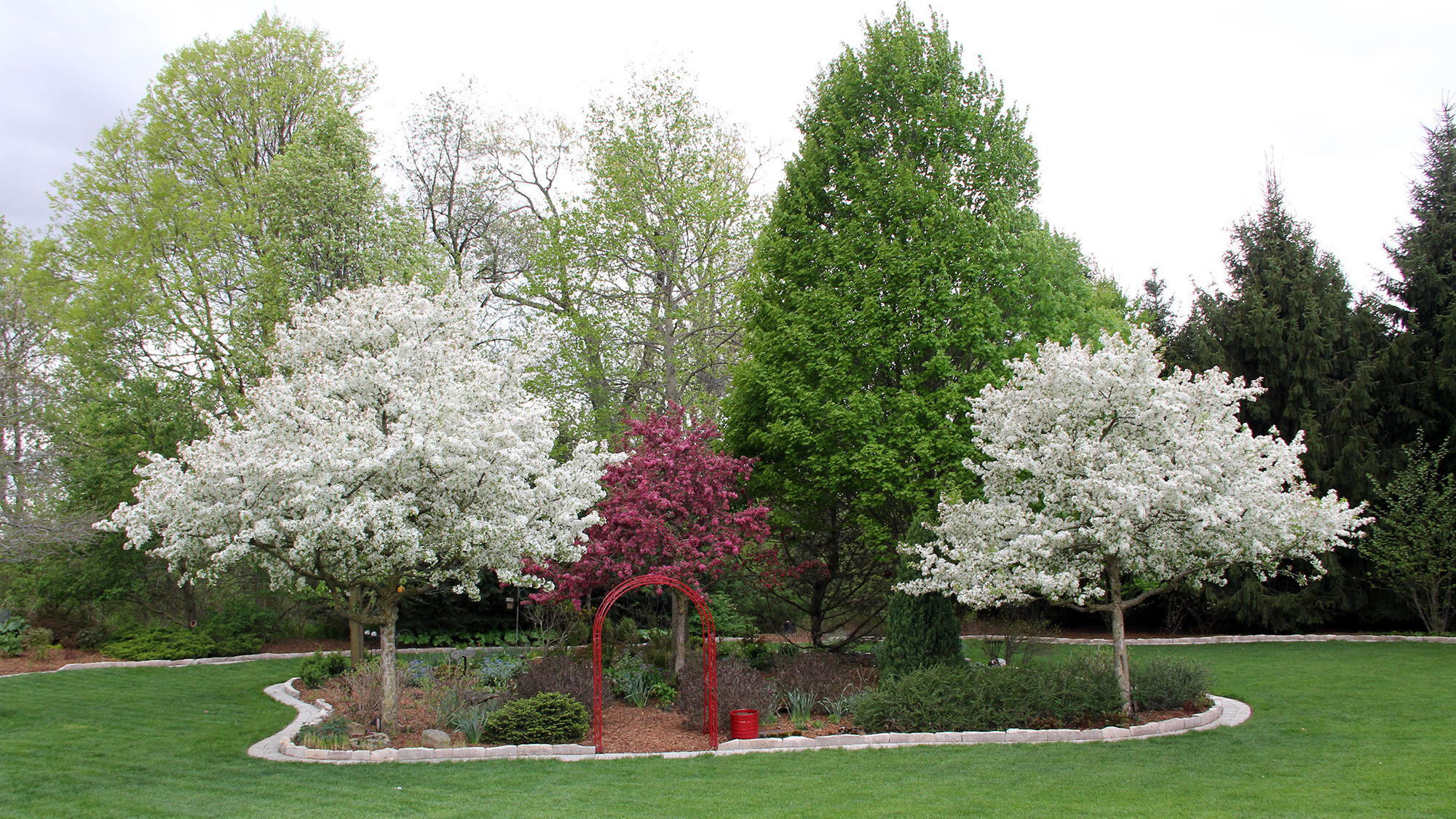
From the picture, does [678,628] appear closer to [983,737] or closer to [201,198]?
[983,737]

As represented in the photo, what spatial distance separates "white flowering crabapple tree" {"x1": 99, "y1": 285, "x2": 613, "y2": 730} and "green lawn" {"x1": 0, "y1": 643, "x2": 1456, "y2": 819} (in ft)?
6.78

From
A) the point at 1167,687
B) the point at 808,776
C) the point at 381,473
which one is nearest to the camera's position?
the point at 808,776

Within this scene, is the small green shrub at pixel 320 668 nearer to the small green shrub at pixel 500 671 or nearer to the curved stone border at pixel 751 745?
the small green shrub at pixel 500 671

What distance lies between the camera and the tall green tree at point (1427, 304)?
18078 millimetres

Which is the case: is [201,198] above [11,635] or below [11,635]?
above

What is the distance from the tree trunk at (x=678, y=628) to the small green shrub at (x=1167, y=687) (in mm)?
6291

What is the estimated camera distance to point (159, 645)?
17156 millimetres

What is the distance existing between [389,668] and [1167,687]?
31.5ft

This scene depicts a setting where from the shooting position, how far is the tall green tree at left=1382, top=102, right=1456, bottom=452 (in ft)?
59.3

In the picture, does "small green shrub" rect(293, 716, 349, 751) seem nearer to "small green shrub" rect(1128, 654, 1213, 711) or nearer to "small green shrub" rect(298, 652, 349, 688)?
"small green shrub" rect(298, 652, 349, 688)

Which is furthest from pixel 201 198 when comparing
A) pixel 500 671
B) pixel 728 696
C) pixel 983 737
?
pixel 983 737

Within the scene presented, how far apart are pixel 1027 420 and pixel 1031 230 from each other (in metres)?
5.67

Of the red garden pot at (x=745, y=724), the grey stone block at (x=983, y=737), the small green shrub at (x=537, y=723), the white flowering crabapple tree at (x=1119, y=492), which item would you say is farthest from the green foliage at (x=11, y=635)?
the grey stone block at (x=983, y=737)

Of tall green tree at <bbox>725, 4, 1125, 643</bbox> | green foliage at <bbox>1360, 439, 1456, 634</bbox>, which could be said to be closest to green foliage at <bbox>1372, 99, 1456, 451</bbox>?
green foliage at <bbox>1360, 439, 1456, 634</bbox>
